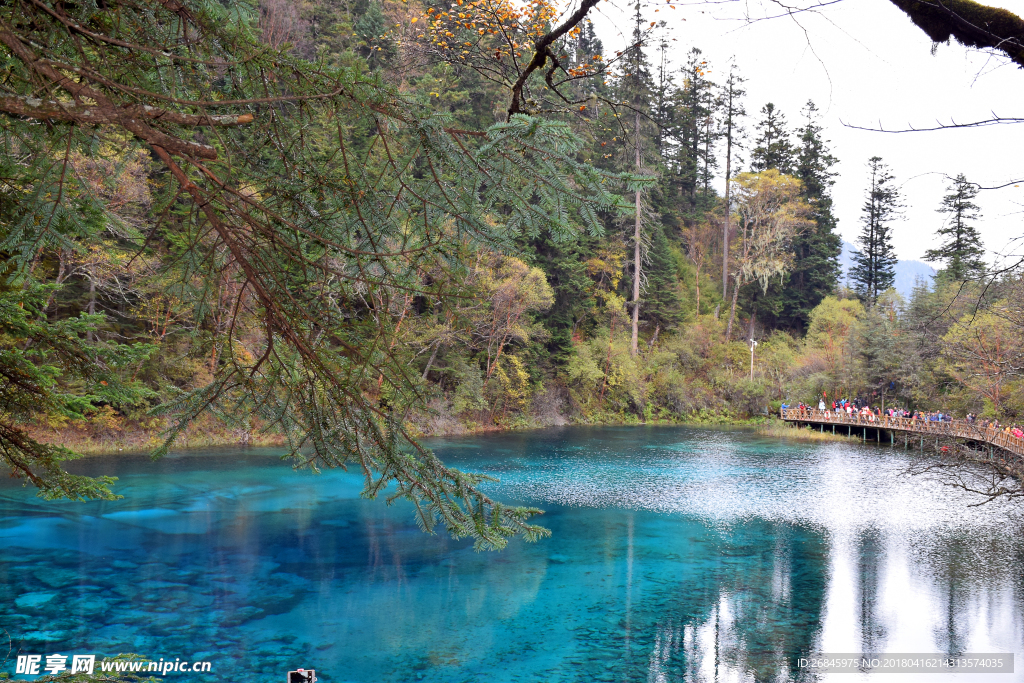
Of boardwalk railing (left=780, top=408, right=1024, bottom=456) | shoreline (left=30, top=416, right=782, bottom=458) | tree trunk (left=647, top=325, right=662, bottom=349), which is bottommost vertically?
shoreline (left=30, top=416, right=782, bottom=458)

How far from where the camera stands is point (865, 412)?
27.6 meters

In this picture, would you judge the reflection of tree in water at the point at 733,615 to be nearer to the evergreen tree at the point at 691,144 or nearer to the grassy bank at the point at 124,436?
the grassy bank at the point at 124,436

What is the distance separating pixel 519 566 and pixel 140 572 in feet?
19.6

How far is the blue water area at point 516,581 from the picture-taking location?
816 centimetres

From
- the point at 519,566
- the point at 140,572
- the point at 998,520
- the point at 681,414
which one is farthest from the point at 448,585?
the point at 681,414

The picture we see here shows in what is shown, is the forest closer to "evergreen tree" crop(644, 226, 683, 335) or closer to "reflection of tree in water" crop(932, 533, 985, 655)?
"evergreen tree" crop(644, 226, 683, 335)

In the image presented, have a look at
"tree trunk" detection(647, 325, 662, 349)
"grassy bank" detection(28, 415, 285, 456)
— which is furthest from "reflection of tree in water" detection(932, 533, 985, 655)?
"tree trunk" detection(647, 325, 662, 349)

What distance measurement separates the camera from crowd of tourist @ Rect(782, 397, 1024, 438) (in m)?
22.7

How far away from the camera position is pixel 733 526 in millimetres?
14062

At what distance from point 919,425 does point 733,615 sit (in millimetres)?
19331

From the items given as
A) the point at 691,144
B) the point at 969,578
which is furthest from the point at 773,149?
the point at 969,578

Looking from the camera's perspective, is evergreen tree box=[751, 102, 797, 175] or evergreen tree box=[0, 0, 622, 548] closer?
evergreen tree box=[0, 0, 622, 548]

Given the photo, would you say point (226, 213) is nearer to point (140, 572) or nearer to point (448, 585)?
point (448, 585)

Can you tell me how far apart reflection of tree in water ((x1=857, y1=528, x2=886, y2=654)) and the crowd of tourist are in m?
9.95
